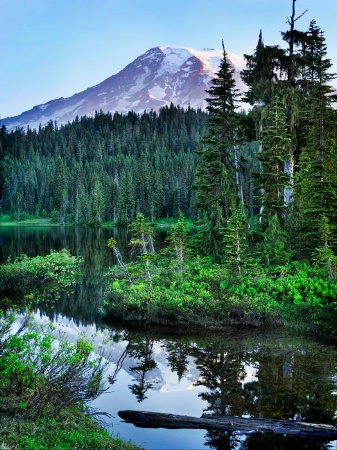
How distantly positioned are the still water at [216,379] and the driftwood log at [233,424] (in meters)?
Result: 0.18

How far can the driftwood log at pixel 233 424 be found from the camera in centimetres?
865

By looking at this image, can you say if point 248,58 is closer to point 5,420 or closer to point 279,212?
point 279,212

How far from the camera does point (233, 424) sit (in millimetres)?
9094

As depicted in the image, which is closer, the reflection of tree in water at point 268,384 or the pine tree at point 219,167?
the reflection of tree in water at point 268,384

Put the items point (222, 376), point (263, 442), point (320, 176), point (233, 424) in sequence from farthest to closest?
point (320, 176) < point (222, 376) < point (233, 424) < point (263, 442)

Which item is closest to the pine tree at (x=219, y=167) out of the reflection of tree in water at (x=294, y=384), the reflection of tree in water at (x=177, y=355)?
the reflection of tree in water at (x=177, y=355)

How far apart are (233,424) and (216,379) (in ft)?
11.7

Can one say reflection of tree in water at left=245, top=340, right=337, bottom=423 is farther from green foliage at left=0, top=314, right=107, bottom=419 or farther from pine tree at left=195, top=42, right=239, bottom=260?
pine tree at left=195, top=42, right=239, bottom=260

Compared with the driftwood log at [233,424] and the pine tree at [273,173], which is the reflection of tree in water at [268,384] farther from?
the pine tree at [273,173]

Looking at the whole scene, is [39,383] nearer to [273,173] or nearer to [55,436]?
[55,436]

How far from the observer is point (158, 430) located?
970cm

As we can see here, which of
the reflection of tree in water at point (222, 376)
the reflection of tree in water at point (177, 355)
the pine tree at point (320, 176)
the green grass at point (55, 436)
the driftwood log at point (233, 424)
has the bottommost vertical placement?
the reflection of tree in water at point (177, 355)

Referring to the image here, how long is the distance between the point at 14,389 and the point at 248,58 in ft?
94.2

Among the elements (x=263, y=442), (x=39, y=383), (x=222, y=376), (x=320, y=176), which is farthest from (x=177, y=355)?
(x=320, y=176)
